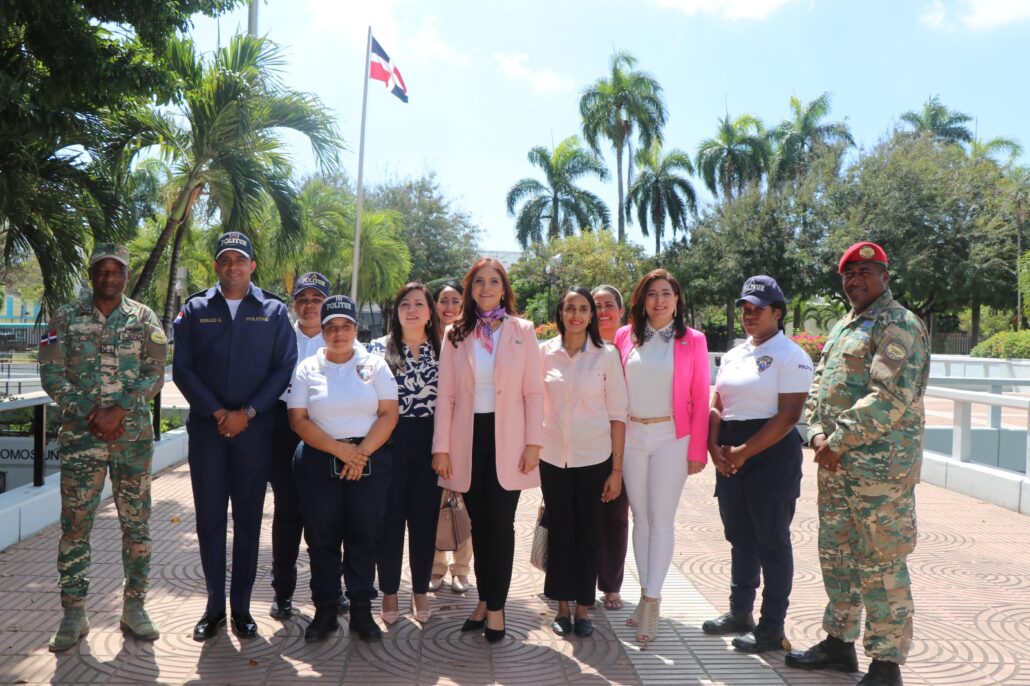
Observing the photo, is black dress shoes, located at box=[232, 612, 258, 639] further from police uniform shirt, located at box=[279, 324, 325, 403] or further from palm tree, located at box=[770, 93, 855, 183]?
palm tree, located at box=[770, 93, 855, 183]

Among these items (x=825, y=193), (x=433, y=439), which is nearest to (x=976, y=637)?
(x=433, y=439)

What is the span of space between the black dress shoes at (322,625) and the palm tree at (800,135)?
1652 inches

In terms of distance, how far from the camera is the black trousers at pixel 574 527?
14.0 feet

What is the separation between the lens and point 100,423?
12.9 feet

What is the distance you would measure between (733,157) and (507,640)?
134 ft

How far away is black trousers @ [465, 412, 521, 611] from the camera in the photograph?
163 inches

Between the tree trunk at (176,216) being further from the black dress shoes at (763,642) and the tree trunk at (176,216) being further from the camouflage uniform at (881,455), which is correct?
the camouflage uniform at (881,455)

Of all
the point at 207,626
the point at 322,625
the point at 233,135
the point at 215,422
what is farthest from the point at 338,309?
the point at 233,135

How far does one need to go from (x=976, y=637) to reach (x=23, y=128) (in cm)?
714

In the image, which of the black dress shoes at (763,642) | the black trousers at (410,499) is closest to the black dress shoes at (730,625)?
the black dress shoes at (763,642)

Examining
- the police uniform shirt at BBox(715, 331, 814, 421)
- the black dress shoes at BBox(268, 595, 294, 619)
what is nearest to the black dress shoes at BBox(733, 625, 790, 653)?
the police uniform shirt at BBox(715, 331, 814, 421)

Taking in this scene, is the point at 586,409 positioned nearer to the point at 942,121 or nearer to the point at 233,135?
the point at 233,135

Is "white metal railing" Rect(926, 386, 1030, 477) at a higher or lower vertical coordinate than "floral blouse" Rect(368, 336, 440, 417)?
lower

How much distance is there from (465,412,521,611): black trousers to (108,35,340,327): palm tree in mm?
6709
